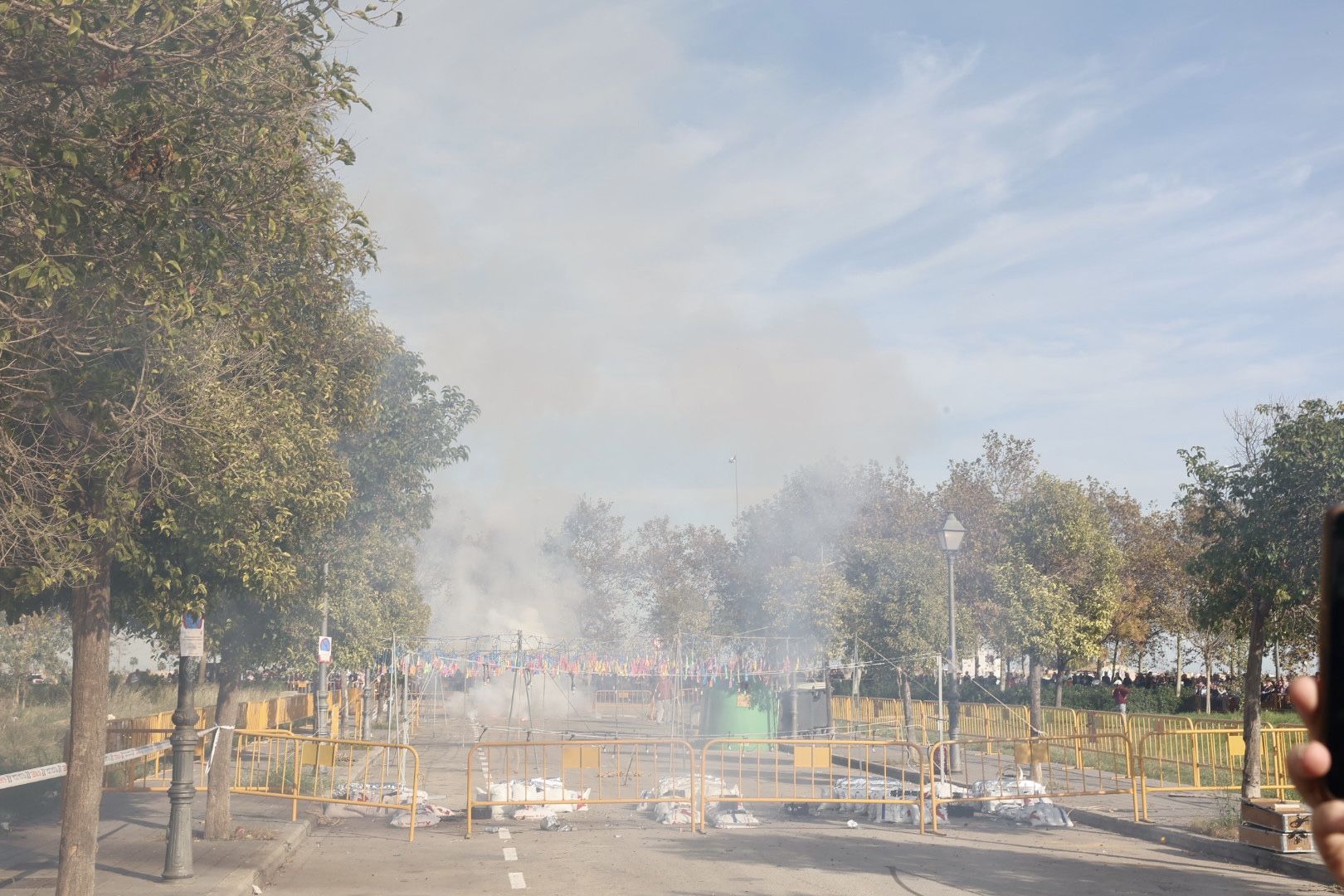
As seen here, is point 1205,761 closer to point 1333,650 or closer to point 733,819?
point 733,819

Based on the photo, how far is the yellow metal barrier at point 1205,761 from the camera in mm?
17750

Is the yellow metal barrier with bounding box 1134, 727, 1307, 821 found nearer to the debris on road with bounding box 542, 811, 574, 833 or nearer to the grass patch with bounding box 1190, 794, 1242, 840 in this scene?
the grass patch with bounding box 1190, 794, 1242, 840

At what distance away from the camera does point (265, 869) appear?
1298 cm

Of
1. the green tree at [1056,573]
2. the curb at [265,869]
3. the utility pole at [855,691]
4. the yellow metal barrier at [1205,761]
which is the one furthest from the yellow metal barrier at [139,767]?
the green tree at [1056,573]

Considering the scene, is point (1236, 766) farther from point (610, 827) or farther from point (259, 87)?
point (259, 87)

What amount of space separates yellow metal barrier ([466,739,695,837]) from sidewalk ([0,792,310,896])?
8.95ft

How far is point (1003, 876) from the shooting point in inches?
512

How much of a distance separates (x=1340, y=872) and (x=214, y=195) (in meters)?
7.79

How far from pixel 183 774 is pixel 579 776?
12.2m

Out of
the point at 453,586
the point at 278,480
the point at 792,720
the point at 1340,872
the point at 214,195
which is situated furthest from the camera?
the point at 453,586

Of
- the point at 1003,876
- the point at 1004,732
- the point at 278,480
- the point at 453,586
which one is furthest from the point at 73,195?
the point at 453,586

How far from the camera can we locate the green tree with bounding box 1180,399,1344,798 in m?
14.3

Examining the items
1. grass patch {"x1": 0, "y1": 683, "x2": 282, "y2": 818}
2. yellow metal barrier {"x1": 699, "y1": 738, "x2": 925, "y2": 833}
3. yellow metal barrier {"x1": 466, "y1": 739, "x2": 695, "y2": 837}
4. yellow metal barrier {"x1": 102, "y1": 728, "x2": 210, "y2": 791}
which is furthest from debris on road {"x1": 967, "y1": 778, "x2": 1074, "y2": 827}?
grass patch {"x1": 0, "y1": 683, "x2": 282, "y2": 818}

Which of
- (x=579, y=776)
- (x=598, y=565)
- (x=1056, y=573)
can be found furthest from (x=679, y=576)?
(x=579, y=776)
